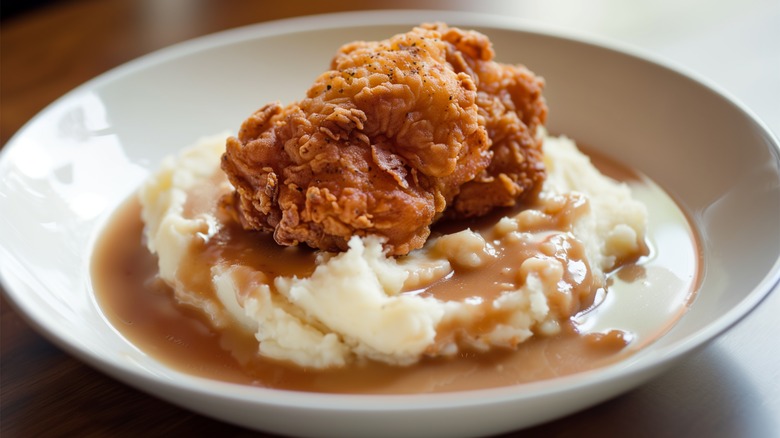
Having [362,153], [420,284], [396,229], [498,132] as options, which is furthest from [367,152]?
[498,132]

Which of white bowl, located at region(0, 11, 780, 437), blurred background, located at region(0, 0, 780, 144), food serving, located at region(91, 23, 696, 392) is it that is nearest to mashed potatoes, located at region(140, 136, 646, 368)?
food serving, located at region(91, 23, 696, 392)

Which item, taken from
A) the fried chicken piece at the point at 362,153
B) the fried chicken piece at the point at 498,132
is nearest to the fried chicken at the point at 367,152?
the fried chicken piece at the point at 362,153

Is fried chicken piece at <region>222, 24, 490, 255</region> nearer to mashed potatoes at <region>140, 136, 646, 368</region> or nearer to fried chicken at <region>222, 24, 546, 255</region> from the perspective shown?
fried chicken at <region>222, 24, 546, 255</region>

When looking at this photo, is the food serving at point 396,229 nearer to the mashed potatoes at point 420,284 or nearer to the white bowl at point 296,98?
the mashed potatoes at point 420,284

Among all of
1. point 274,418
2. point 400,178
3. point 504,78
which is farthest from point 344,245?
point 504,78

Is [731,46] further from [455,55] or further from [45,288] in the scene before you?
[45,288]
